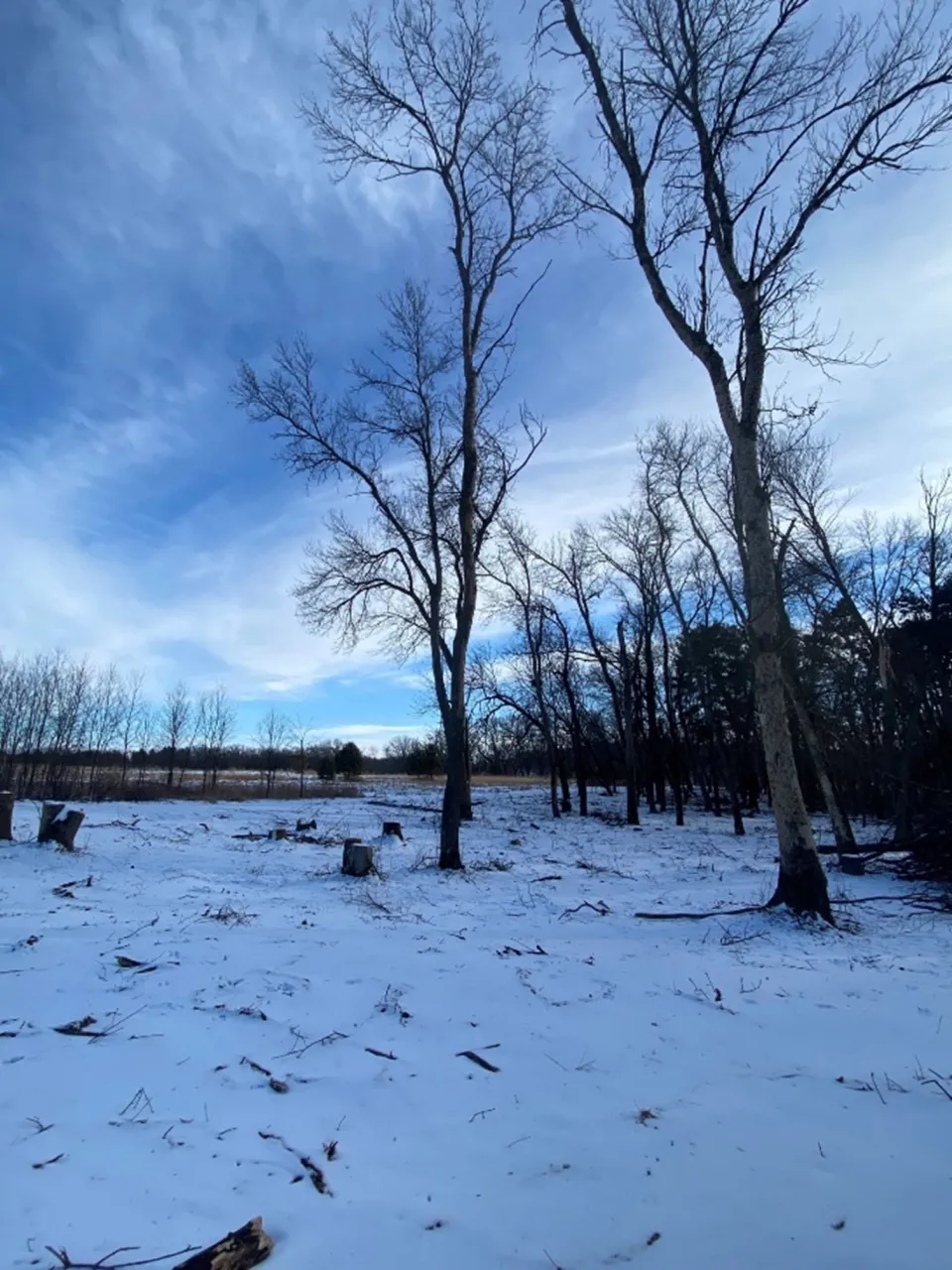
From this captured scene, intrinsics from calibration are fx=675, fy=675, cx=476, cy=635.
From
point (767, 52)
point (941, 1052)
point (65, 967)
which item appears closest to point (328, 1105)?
point (65, 967)

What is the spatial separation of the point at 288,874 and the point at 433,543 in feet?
20.6

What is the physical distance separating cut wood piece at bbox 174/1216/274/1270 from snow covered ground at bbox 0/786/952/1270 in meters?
0.08

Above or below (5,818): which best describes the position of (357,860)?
Answer: below

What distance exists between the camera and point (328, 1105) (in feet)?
11.5

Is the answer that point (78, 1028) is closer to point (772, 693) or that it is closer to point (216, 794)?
point (772, 693)

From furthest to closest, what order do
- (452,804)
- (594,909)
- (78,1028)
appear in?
(452,804), (594,909), (78,1028)

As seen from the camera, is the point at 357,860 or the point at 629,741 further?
the point at 629,741

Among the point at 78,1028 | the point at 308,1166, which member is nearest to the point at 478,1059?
the point at 308,1166

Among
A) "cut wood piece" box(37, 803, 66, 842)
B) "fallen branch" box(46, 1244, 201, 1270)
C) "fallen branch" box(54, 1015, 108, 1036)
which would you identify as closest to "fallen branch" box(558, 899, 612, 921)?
"fallen branch" box(54, 1015, 108, 1036)

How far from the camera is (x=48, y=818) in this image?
413 inches

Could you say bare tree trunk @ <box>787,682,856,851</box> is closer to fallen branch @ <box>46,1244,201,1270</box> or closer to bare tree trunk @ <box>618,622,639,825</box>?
bare tree trunk @ <box>618,622,639,825</box>

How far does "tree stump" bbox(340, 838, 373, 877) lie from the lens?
32.8 feet

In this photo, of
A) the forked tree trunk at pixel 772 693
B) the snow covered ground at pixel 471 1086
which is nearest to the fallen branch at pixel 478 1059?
the snow covered ground at pixel 471 1086

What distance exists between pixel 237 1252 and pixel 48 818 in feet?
32.8
